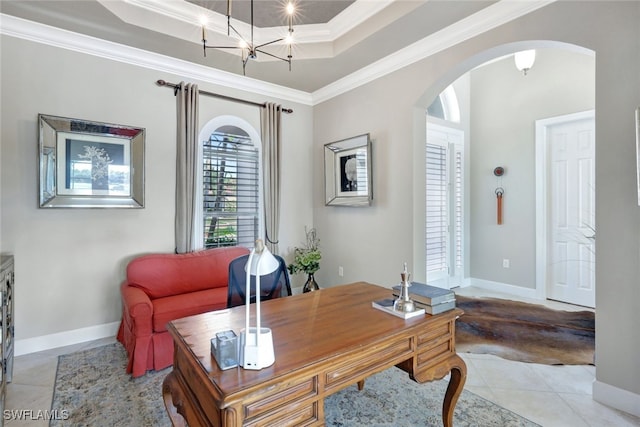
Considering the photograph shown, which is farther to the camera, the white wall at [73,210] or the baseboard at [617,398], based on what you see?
the white wall at [73,210]

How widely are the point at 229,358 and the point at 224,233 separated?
9.17 ft

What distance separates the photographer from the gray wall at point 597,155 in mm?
1874

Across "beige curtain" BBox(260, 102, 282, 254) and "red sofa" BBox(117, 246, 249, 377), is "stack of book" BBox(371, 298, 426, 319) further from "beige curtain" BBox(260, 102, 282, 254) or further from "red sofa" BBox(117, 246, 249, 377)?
"beige curtain" BBox(260, 102, 282, 254)

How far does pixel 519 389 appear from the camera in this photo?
2184mm

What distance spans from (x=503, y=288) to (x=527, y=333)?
1.47m

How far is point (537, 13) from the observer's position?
2230 mm

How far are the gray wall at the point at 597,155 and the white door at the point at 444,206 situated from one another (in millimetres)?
1174

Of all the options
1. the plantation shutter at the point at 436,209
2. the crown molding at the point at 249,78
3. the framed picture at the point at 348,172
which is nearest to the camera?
the crown molding at the point at 249,78

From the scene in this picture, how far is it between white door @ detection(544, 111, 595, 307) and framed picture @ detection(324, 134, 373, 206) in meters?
2.51

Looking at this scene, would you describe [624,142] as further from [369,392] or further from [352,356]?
[369,392]

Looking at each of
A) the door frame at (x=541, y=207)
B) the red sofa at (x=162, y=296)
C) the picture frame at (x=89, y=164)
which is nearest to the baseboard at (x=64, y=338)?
the red sofa at (x=162, y=296)

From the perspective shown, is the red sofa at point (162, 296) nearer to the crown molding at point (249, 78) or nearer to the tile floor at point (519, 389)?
the tile floor at point (519, 389)

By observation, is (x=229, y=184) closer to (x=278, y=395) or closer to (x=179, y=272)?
(x=179, y=272)

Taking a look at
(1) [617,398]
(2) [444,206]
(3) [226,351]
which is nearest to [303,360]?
(3) [226,351]
